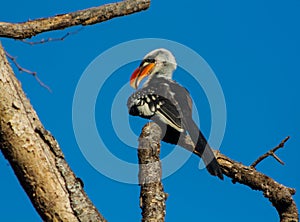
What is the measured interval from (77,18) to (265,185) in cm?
226

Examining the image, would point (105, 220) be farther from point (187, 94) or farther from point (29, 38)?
point (187, 94)

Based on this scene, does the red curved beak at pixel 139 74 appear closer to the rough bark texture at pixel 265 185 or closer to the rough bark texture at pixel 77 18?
the rough bark texture at pixel 77 18

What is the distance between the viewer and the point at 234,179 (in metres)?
4.83

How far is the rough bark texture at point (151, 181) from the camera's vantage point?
327cm

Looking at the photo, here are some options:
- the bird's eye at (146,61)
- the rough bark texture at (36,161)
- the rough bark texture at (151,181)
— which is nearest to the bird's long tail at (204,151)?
the rough bark texture at (151,181)

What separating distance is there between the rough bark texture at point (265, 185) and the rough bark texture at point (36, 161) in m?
2.16

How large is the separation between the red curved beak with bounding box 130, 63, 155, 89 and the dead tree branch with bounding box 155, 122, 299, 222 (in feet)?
4.57

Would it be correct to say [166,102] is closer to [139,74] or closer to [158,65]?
[139,74]

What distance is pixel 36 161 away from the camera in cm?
280

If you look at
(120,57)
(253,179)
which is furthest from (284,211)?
(120,57)

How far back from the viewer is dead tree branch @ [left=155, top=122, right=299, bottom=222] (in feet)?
15.3

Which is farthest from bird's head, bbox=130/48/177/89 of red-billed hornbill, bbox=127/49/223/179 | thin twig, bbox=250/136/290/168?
thin twig, bbox=250/136/290/168

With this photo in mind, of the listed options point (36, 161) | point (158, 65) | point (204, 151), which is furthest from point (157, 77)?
point (36, 161)

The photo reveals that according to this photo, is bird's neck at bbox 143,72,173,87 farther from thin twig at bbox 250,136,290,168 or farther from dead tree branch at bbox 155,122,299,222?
thin twig at bbox 250,136,290,168
